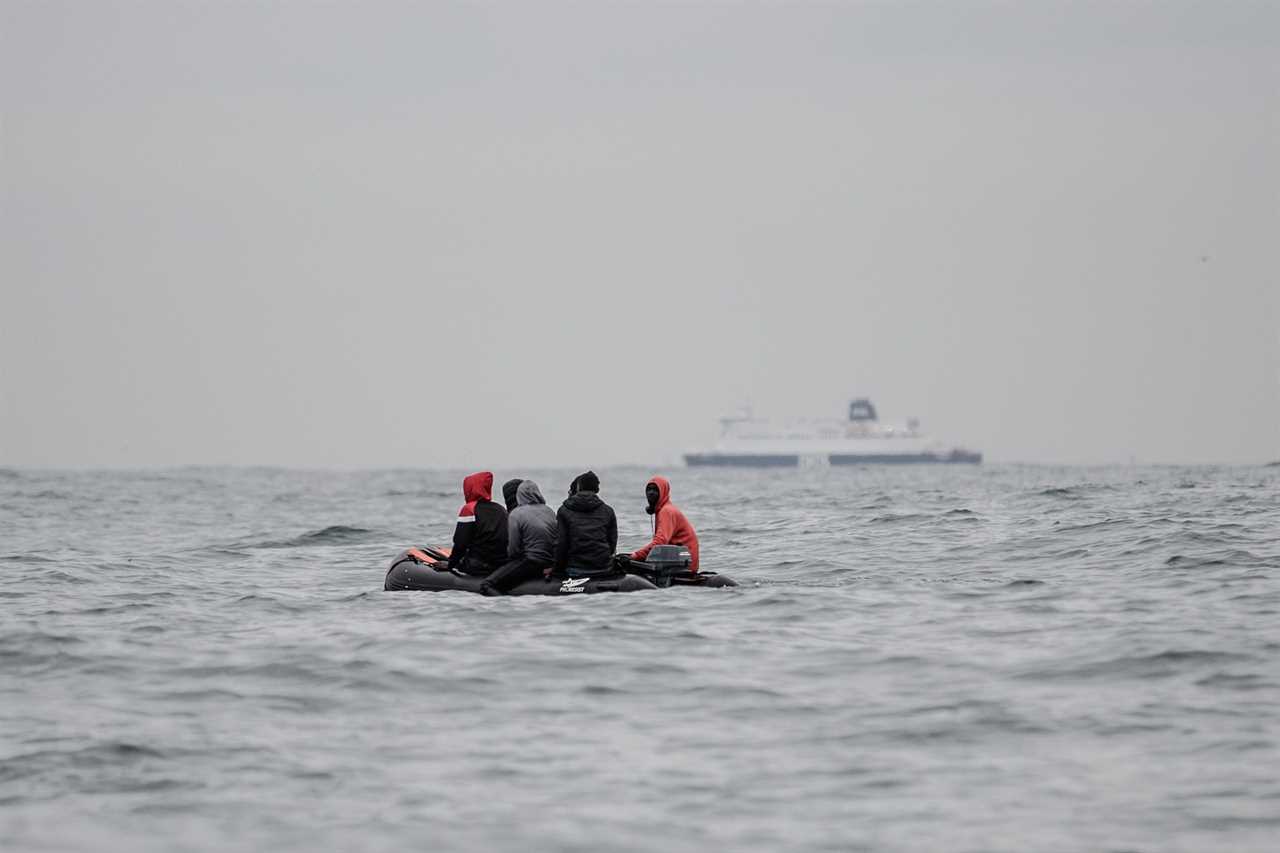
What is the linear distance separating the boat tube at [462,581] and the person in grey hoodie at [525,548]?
0.14 metres

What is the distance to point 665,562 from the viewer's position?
2097 cm

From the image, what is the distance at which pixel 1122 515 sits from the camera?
120 feet

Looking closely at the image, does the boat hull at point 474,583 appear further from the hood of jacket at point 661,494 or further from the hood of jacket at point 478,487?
the hood of jacket at point 478,487

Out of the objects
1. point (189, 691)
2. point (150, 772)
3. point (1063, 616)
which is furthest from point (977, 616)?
A: point (150, 772)

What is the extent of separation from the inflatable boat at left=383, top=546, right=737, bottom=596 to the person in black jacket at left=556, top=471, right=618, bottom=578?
0.51 ft

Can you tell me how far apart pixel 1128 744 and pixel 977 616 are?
22.1ft

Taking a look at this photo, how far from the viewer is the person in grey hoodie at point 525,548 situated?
2077 cm

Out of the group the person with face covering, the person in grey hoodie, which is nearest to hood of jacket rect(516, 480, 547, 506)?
the person in grey hoodie

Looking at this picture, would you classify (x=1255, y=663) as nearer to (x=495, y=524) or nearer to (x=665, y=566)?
(x=665, y=566)

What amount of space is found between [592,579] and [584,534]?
23.2 inches

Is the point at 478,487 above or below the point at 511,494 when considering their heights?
above

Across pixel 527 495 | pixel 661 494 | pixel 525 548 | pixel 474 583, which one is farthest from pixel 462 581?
pixel 661 494

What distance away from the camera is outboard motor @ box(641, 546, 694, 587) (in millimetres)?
20938

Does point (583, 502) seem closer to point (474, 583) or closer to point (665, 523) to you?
point (665, 523)
